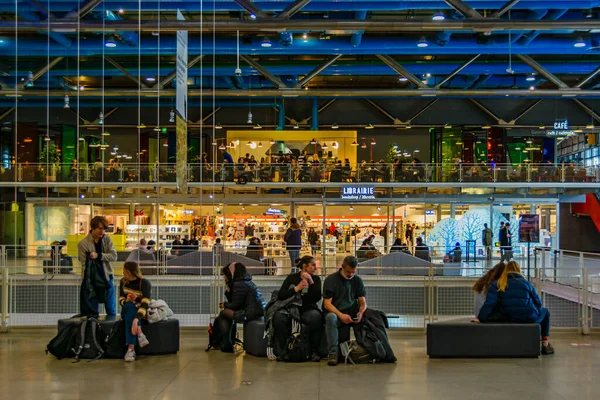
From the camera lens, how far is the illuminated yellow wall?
113 ft

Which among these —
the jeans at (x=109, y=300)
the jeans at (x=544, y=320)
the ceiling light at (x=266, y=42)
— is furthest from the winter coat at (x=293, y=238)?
the jeans at (x=544, y=320)

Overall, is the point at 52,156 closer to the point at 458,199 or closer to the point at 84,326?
the point at 458,199

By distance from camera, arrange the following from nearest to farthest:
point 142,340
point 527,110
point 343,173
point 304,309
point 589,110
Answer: point 142,340 → point 304,309 → point 343,173 → point 589,110 → point 527,110

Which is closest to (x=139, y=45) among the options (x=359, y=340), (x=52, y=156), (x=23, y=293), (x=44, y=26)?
(x=44, y=26)

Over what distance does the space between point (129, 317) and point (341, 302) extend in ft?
8.52

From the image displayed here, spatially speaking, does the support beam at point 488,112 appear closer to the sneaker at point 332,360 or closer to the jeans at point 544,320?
the jeans at point 544,320

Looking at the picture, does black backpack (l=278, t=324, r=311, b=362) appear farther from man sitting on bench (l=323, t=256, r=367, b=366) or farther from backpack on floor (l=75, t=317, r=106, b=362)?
backpack on floor (l=75, t=317, r=106, b=362)

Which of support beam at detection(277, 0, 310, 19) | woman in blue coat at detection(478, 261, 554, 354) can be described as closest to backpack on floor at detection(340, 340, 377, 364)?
woman in blue coat at detection(478, 261, 554, 354)

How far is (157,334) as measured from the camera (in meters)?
8.88

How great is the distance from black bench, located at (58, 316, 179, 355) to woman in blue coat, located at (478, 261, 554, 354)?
3.89 metres

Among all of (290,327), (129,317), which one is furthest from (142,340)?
(290,327)

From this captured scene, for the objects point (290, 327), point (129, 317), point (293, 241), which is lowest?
point (290, 327)

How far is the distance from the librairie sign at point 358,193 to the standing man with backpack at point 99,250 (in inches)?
846

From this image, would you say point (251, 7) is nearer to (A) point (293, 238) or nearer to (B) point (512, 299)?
(A) point (293, 238)
